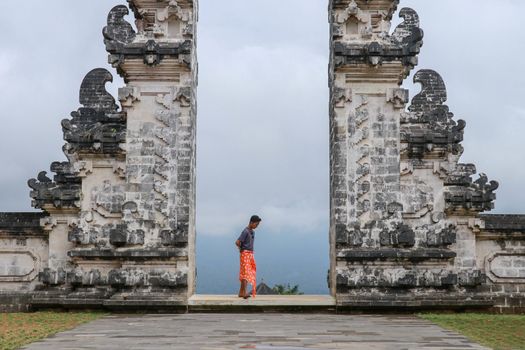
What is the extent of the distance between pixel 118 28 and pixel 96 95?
148 centimetres

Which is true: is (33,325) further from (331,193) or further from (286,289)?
(286,289)

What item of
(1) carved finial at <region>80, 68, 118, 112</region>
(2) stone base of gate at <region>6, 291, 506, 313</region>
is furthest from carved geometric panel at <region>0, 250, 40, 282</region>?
(1) carved finial at <region>80, 68, 118, 112</region>

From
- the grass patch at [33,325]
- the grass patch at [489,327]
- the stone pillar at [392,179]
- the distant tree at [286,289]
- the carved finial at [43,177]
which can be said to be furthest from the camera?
the distant tree at [286,289]

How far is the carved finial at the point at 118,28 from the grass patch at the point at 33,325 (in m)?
5.64

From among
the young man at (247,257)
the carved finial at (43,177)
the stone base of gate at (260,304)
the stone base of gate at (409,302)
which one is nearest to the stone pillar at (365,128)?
the stone base of gate at (409,302)

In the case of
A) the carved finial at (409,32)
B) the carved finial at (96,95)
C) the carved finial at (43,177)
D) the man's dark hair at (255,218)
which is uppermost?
the carved finial at (409,32)

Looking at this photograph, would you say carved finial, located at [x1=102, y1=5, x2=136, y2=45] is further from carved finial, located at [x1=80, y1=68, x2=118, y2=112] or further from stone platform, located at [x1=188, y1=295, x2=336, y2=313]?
stone platform, located at [x1=188, y1=295, x2=336, y2=313]

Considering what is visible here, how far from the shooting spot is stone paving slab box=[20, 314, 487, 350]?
8812 mm

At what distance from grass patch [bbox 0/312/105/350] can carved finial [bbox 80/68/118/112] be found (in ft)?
14.3

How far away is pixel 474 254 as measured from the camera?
15.0 meters

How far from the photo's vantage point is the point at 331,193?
1541cm

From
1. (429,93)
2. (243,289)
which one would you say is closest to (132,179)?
(243,289)

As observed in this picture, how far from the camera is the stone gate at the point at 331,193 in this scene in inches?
579

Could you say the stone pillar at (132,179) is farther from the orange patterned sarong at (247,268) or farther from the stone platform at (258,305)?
the orange patterned sarong at (247,268)
